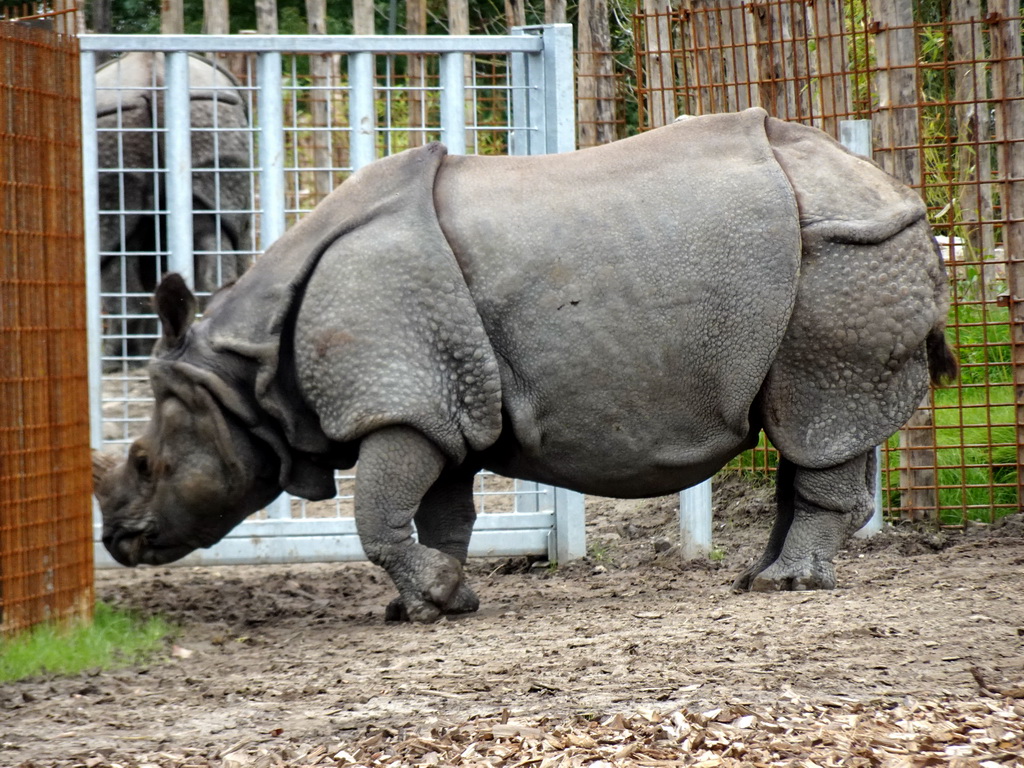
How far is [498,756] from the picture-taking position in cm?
386

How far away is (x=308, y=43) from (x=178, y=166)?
35.2 inches

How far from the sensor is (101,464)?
21.4 ft

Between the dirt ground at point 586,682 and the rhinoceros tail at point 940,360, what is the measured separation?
2.77 ft

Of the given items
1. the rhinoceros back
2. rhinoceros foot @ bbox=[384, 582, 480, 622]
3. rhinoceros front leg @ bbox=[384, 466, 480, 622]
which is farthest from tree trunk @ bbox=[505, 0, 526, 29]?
rhinoceros foot @ bbox=[384, 582, 480, 622]

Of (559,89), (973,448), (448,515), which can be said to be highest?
(559,89)

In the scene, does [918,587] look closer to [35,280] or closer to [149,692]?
[149,692]

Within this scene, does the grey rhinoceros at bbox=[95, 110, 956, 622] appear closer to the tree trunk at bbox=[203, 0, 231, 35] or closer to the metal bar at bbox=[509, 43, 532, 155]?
the metal bar at bbox=[509, 43, 532, 155]

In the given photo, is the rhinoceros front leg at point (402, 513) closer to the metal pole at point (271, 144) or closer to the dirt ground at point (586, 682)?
the dirt ground at point (586, 682)

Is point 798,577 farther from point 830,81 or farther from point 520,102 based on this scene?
point 830,81

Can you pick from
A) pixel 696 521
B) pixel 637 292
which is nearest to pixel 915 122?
pixel 696 521

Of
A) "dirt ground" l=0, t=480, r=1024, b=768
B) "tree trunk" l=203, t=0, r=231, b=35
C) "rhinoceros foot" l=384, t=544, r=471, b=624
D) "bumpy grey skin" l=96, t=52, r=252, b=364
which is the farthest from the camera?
"tree trunk" l=203, t=0, r=231, b=35

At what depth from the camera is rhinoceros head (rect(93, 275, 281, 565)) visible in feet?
20.1

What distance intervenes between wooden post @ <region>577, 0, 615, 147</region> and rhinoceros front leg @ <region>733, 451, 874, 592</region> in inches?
384

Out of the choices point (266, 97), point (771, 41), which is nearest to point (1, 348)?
point (266, 97)
